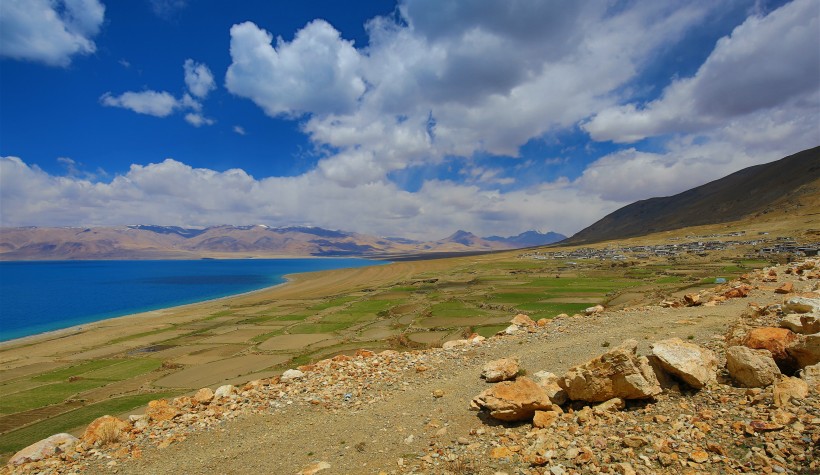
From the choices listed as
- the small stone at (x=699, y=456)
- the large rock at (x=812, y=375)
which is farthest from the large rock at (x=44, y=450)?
the large rock at (x=812, y=375)

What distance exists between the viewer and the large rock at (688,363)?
34.4 ft

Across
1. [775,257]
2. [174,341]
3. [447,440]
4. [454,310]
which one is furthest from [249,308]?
[775,257]

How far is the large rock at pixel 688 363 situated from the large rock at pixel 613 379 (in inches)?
22.8

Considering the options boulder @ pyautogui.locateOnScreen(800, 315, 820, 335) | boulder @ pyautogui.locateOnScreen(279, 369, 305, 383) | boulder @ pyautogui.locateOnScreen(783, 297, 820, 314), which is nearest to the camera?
boulder @ pyautogui.locateOnScreen(800, 315, 820, 335)

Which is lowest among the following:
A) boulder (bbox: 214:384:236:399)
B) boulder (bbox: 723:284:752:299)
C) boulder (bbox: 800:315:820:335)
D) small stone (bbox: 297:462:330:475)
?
small stone (bbox: 297:462:330:475)

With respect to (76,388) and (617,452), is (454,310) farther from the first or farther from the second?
(617,452)

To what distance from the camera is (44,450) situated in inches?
611

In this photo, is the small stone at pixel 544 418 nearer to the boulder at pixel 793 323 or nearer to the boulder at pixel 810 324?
the boulder at pixel 810 324

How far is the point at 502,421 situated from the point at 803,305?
12872 millimetres

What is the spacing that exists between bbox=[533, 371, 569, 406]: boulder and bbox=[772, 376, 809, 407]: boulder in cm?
493

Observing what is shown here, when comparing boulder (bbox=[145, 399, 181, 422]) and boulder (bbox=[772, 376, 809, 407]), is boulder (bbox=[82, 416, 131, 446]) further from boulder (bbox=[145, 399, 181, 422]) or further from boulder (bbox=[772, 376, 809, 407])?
boulder (bbox=[772, 376, 809, 407])

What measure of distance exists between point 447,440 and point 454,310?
51.6m

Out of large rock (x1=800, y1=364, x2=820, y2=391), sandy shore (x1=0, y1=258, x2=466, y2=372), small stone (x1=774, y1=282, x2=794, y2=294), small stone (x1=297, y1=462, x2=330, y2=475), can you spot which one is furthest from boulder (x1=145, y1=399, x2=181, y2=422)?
sandy shore (x1=0, y1=258, x2=466, y2=372)

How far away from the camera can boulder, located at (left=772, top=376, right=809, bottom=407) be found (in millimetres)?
8594
